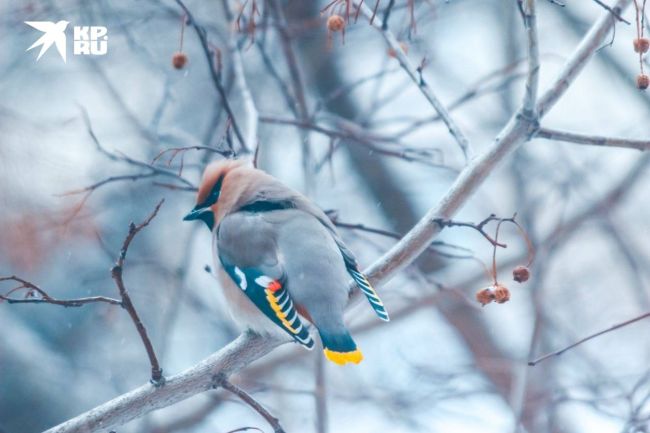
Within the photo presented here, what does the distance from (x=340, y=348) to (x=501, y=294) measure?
1.77 ft

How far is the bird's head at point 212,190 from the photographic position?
3.71 meters

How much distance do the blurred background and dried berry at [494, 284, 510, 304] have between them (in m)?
1.18

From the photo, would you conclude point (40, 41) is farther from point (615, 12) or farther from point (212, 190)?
point (615, 12)

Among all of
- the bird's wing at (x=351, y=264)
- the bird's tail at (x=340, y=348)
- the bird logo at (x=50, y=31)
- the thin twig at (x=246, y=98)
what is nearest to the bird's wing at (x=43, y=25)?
the bird logo at (x=50, y=31)

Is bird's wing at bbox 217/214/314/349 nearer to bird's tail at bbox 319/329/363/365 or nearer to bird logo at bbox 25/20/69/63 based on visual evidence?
bird's tail at bbox 319/329/363/365

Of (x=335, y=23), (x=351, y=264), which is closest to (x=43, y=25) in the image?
(x=335, y=23)

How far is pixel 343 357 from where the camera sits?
307cm

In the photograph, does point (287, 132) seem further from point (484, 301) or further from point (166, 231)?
point (484, 301)

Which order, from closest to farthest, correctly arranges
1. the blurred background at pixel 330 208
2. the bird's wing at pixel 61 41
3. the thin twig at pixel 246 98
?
1. the thin twig at pixel 246 98
2. the blurred background at pixel 330 208
3. the bird's wing at pixel 61 41

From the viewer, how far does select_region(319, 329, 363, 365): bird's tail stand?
306 cm

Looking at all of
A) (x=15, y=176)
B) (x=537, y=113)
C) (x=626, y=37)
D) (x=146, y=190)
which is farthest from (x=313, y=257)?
(x=626, y=37)

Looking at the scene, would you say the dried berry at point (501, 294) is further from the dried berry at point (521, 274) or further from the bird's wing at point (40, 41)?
the bird's wing at point (40, 41)

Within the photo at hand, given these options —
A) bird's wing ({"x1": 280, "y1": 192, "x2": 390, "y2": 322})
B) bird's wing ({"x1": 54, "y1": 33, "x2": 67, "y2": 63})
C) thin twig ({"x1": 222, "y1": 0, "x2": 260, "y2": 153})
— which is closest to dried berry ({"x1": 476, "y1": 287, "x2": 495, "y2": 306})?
bird's wing ({"x1": 280, "y1": 192, "x2": 390, "y2": 322})

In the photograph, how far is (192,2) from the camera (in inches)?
253
